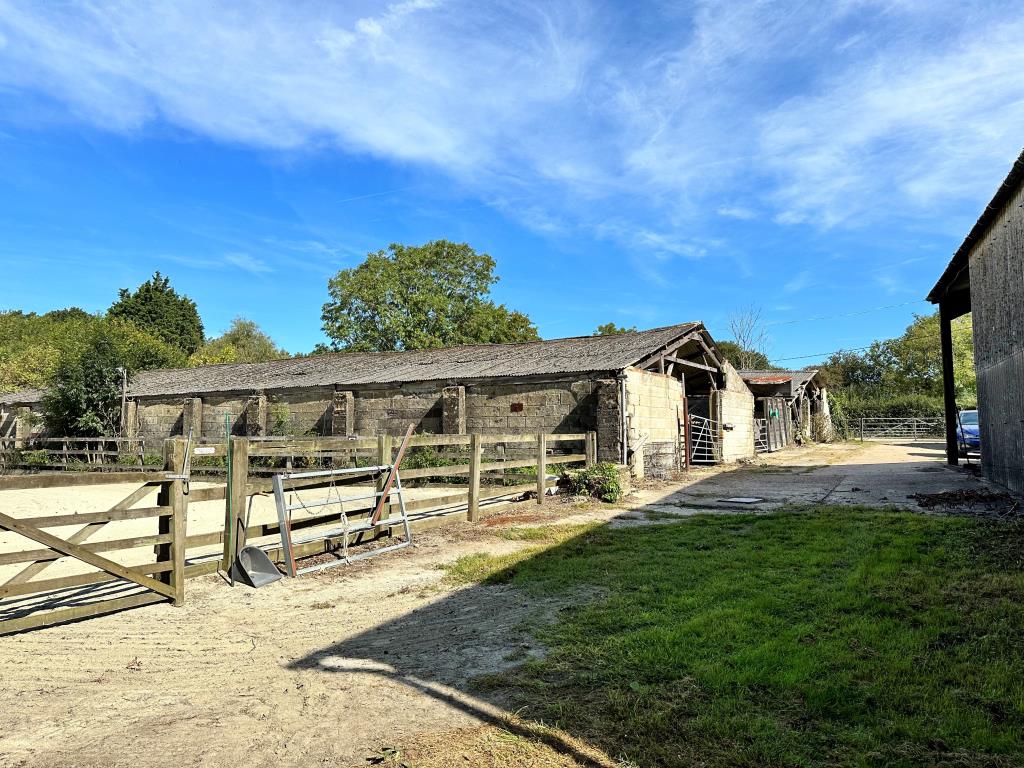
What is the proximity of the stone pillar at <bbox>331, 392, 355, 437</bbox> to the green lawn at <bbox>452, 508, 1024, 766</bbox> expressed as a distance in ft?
46.0

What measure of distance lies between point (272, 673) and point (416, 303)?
40.8 metres

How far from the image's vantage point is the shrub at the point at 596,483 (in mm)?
12422

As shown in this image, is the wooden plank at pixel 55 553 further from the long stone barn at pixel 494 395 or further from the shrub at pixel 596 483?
the long stone barn at pixel 494 395

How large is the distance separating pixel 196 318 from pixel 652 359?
49718 millimetres

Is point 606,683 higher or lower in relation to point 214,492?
lower

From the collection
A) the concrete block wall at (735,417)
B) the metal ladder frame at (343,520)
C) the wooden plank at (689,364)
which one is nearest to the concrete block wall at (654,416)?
the wooden plank at (689,364)

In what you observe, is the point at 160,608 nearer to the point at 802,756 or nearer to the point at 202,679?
the point at 202,679

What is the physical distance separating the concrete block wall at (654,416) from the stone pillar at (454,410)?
4.95 m

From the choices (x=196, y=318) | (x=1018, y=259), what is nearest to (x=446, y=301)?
(x=196, y=318)

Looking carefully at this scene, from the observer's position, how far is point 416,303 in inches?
1726

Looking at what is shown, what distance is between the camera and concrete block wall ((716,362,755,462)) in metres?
21.9

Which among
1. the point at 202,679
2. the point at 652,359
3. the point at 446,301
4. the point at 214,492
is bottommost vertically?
the point at 202,679

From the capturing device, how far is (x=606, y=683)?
12.2 feet

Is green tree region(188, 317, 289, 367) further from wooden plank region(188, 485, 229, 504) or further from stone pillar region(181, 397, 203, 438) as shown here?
wooden plank region(188, 485, 229, 504)
